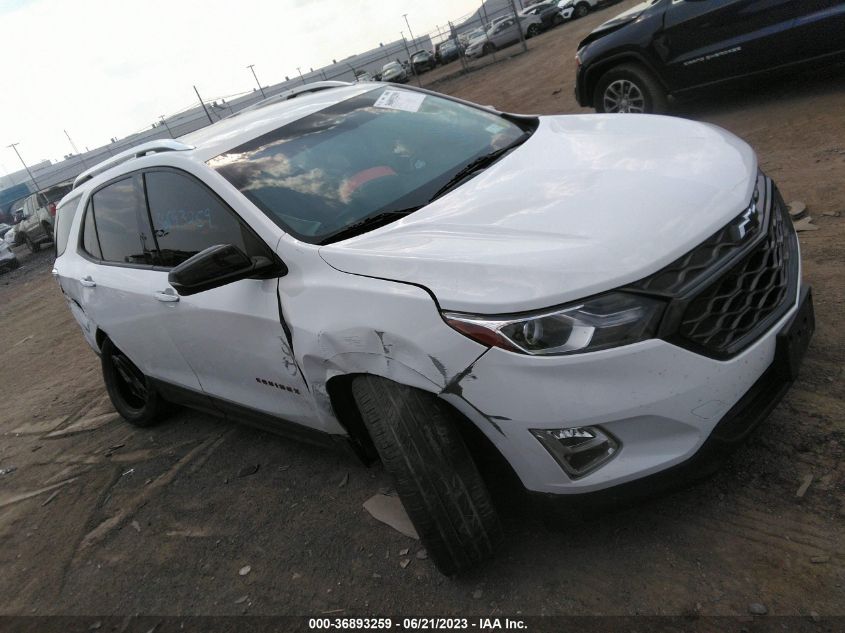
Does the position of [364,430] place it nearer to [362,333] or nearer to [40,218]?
[362,333]

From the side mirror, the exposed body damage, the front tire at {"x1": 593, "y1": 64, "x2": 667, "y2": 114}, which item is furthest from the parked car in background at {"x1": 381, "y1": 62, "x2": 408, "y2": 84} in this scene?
the exposed body damage

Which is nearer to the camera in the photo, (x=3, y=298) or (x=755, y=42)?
(x=755, y=42)

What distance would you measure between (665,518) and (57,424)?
4.96m

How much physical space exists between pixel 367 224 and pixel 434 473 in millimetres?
1016

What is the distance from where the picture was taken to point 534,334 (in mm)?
1952

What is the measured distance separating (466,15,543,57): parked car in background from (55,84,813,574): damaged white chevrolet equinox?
28.2 metres

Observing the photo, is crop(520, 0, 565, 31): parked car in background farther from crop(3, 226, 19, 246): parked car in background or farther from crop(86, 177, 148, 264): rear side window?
crop(86, 177, 148, 264): rear side window

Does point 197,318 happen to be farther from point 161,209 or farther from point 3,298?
point 3,298

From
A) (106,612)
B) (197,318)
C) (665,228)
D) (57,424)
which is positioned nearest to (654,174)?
(665,228)

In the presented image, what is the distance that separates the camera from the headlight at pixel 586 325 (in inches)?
75.4

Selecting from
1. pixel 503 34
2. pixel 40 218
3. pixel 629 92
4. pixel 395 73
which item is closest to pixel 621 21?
pixel 629 92

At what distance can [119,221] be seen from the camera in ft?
12.6

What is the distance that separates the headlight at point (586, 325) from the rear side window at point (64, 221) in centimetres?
367

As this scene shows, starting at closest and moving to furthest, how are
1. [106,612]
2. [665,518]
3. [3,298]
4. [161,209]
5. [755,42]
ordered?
[665,518]
[106,612]
[161,209]
[755,42]
[3,298]
